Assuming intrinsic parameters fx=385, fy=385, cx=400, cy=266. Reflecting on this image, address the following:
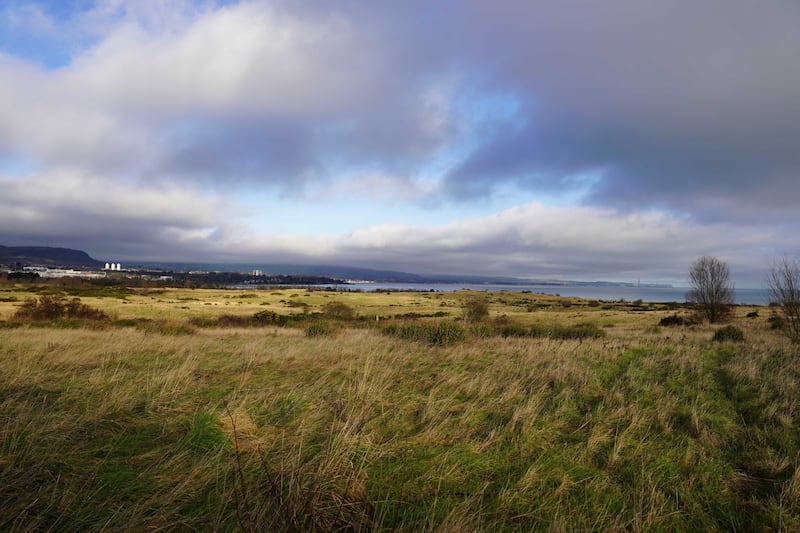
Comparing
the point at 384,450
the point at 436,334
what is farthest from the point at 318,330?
the point at 384,450

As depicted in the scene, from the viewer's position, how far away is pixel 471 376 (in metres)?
8.60

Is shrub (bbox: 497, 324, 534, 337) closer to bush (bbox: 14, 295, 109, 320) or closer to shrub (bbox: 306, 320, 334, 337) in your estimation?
shrub (bbox: 306, 320, 334, 337)

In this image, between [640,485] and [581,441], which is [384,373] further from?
[640,485]

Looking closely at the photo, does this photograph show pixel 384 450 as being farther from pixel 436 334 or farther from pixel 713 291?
pixel 713 291

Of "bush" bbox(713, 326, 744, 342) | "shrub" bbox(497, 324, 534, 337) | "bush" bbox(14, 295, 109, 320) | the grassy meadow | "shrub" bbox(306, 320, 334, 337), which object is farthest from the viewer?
"bush" bbox(14, 295, 109, 320)

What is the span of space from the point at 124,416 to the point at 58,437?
3.00 feet

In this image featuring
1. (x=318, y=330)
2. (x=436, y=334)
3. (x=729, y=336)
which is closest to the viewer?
(x=436, y=334)

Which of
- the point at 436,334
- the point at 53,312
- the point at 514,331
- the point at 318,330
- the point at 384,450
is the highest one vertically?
the point at 384,450

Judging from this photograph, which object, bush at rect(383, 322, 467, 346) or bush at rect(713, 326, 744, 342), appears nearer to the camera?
bush at rect(383, 322, 467, 346)

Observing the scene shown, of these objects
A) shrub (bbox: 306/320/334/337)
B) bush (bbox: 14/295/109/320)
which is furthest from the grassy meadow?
bush (bbox: 14/295/109/320)

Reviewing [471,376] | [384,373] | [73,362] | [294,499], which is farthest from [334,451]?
[73,362]

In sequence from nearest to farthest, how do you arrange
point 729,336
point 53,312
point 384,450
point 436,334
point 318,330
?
point 384,450
point 436,334
point 729,336
point 318,330
point 53,312

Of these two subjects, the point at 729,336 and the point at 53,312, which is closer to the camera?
the point at 729,336

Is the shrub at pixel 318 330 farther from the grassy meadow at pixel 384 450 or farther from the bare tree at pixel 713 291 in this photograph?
the bare tree at pixel 713 291
